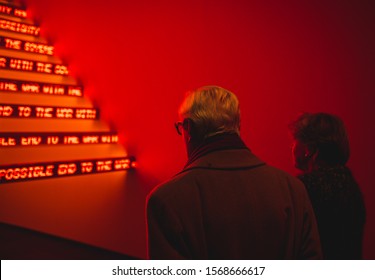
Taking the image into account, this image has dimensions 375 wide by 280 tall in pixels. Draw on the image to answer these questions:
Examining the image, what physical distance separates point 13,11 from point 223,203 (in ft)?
14.7

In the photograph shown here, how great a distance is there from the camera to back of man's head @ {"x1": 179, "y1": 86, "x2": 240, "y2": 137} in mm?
1356

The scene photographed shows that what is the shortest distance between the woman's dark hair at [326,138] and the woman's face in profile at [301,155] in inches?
0.8

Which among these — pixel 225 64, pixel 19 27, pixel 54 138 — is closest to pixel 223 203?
pixel 225 64

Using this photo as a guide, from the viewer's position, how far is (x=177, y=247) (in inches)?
49.6

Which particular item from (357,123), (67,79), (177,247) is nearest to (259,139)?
(357,123)

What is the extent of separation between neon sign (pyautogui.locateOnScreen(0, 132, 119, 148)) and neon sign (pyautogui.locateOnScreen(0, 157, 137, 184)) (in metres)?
0.28

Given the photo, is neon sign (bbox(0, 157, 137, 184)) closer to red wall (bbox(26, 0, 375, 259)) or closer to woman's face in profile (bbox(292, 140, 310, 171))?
red wall (bbox(26, 0, 375, 259))

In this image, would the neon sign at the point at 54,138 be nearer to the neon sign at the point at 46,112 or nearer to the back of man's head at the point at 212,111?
the neon sign at the point at 46,112

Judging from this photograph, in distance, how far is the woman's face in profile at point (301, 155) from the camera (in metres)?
1.80

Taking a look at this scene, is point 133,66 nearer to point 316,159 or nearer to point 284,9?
point 284,9

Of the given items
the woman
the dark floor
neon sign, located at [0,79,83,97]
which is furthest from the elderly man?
the dark floor

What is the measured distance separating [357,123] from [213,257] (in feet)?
5.51

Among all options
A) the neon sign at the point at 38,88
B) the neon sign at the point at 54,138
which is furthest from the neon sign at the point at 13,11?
the neon sign at the point at 54,138

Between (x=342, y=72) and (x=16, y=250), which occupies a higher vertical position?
(x=342, y=72)
